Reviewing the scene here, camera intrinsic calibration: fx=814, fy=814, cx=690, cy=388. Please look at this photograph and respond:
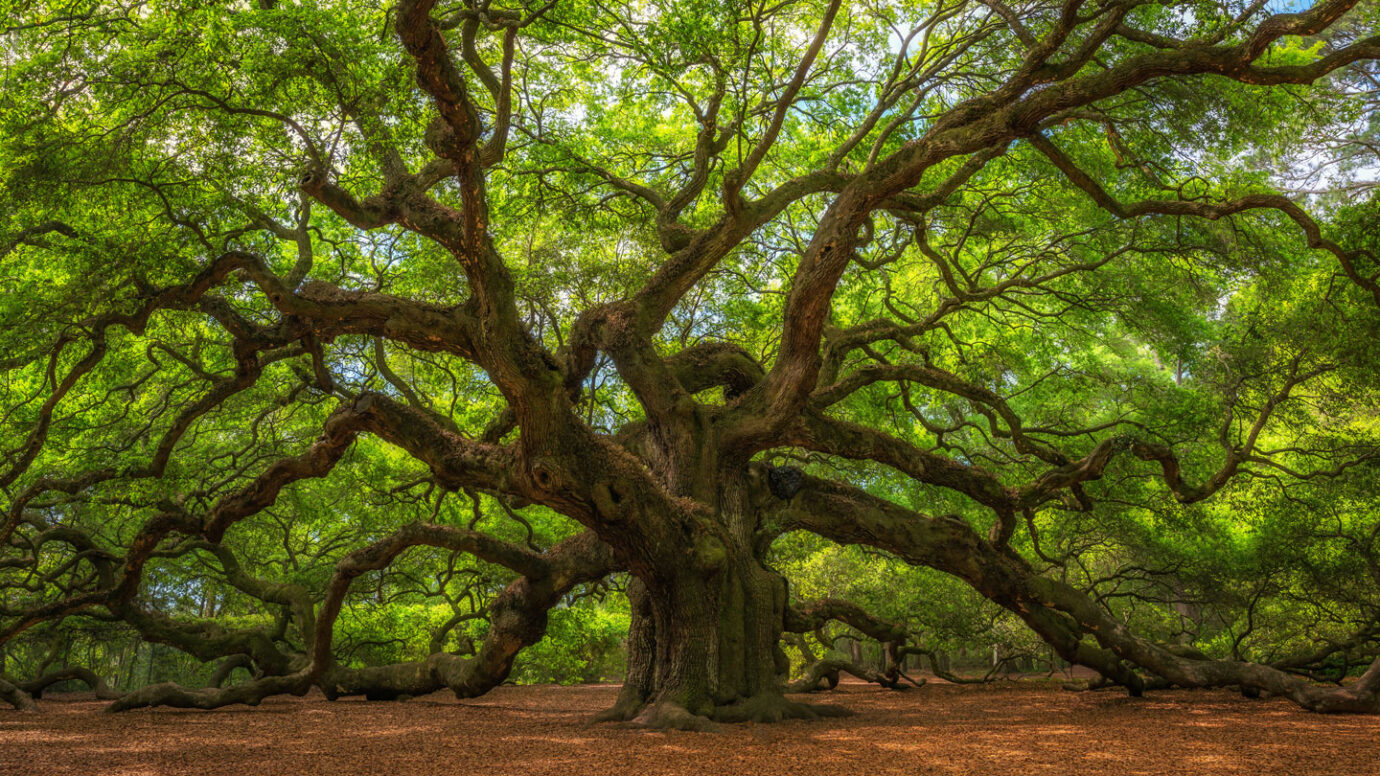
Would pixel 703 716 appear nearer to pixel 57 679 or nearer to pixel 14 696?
pixel 14 696

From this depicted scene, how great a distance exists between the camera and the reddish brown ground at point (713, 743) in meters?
4.20

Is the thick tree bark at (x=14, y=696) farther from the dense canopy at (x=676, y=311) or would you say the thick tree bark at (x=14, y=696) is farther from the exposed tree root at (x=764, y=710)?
the exposed tree root at (x=764, y=710)

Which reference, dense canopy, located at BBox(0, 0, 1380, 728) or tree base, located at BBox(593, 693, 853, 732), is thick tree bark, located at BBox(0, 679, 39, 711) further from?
tree base, located at BBox(593, 693, 853, 732)

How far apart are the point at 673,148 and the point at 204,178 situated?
5.93 m

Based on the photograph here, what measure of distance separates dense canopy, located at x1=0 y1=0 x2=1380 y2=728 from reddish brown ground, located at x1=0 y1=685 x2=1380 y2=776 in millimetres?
712

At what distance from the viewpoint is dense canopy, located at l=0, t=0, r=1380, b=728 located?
6148 millimetres

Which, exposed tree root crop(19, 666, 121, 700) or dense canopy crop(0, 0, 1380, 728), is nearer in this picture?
dense canopy crop(0, 0, 1380, 728)

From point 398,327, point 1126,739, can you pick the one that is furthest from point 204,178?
point 1126,739

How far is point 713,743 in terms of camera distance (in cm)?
510

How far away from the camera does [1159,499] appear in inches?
398

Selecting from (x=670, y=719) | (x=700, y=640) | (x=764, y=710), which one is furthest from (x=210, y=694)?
(x=764, y=710)

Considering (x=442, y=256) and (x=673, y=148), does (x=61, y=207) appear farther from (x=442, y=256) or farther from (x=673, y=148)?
(x=673, y=148)

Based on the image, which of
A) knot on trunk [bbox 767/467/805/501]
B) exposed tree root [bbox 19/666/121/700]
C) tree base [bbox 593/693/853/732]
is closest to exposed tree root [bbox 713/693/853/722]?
tree base [bbox 593/693/853/732]

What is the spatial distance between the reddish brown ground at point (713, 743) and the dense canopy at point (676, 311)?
2.34ft
